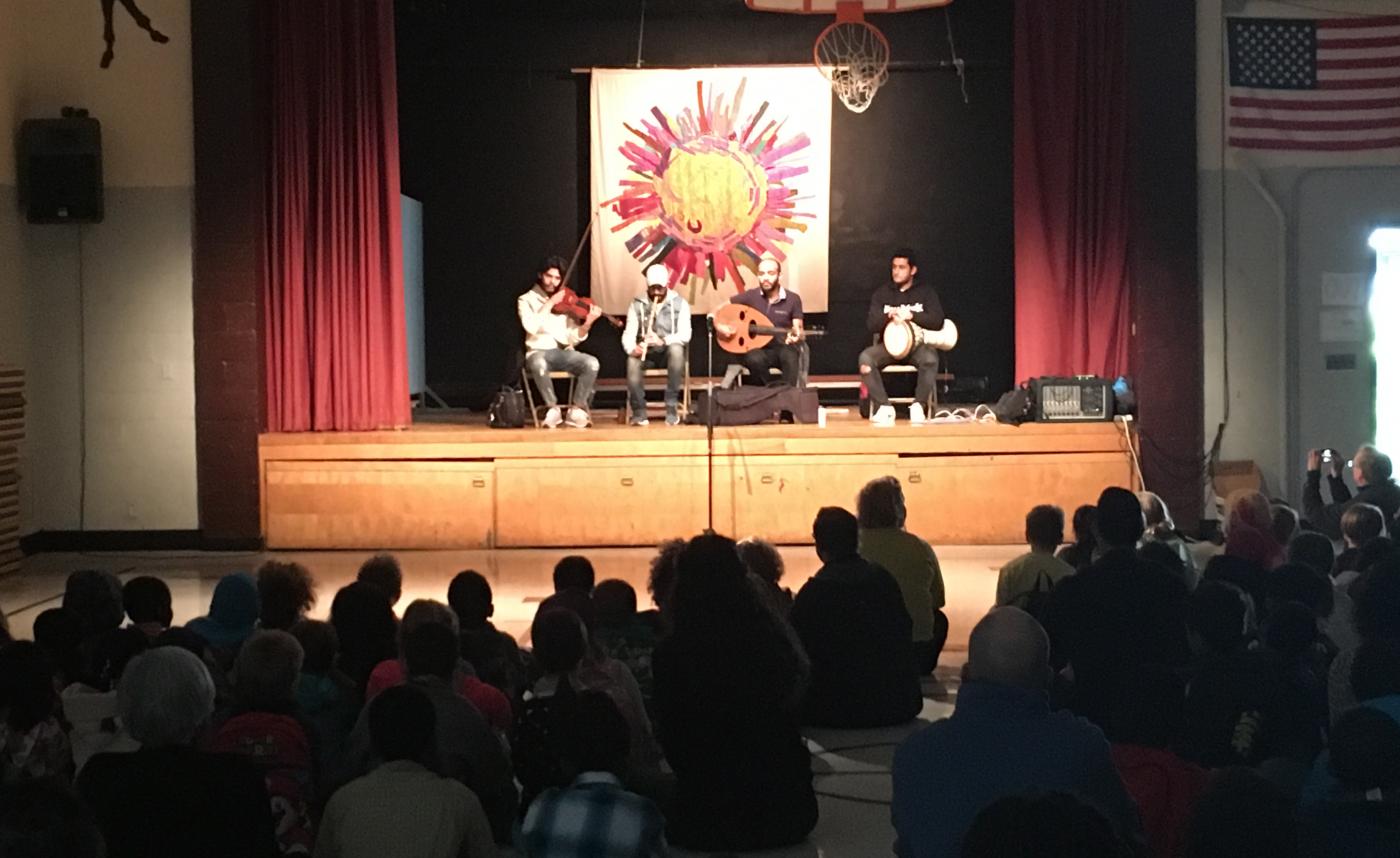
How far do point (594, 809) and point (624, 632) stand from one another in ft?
6.23

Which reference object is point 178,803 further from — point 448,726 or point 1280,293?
point 1280,293

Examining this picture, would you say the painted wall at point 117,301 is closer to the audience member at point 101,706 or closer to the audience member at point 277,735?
the audience member at point 101,706

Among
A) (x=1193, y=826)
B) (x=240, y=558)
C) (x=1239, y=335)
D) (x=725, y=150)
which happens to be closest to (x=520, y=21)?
(x=725, y=150)

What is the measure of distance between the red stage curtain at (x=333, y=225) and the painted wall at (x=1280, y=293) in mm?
5225

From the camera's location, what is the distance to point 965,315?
13453 millimetres

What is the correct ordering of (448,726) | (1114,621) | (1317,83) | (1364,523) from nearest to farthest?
(448,726)
(1114,621)
(1364,523)
(1317,83)

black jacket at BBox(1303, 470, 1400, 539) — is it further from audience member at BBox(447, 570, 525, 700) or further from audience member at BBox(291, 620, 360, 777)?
audience member at BBox(291, 620, 360, 777)

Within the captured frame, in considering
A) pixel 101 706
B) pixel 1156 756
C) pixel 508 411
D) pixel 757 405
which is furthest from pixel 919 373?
pixel 1156 756

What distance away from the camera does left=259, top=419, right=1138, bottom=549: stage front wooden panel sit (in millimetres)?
11047

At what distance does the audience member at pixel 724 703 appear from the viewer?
4672mm

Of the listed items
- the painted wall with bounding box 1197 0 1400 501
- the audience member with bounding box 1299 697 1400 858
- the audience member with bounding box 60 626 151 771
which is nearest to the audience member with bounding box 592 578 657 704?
the audience member with bounding box 60 626 151 771

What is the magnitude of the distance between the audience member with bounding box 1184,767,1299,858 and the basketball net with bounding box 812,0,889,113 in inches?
356

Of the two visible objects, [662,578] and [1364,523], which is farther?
[1364,523]

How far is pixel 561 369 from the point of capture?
1182 centimetres
